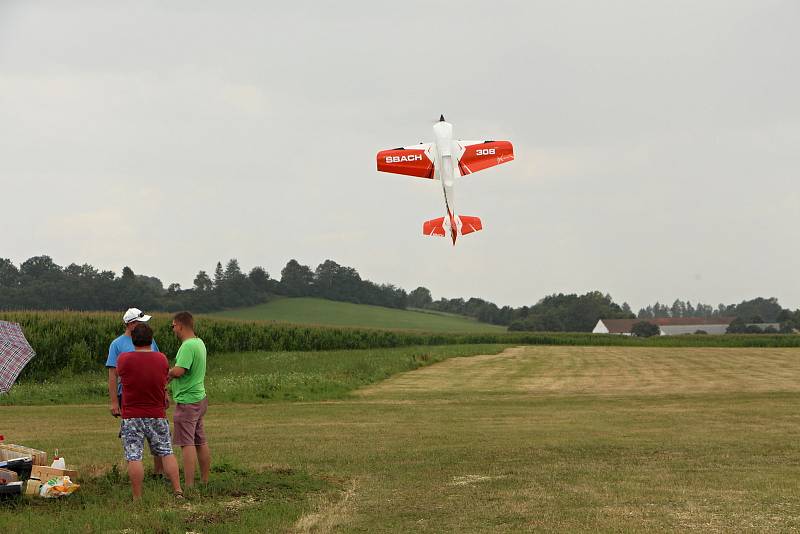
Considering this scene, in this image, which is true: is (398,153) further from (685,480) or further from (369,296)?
(369,296)

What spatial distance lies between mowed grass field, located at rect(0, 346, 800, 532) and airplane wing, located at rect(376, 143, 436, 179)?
14.5 ft

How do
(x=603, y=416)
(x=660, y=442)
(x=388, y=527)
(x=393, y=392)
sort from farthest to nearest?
(x=393, y=392)
(x=603, y=416)
(x=660, y=442)
(x=388, y=527)

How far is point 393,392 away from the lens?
28.6 m

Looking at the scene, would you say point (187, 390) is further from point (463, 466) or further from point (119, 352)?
point (463, 466)

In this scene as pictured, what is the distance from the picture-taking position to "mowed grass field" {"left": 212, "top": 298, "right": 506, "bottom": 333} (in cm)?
9081

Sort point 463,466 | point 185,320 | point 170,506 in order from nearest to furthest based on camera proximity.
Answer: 1. point 170,506
2. point 185,320
3. point 463,466

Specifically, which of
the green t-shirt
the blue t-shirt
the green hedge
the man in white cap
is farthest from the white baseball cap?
the green hedge

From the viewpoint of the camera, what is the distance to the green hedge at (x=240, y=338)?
3494 centimetres

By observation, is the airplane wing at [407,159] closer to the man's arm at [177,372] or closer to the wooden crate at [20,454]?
the man's arm at [177,372]

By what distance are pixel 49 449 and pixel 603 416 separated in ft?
38.8

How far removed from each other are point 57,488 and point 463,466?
523cm

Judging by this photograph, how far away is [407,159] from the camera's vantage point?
1377cm

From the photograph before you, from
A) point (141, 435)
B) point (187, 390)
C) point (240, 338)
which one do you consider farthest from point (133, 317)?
point (240, 338)

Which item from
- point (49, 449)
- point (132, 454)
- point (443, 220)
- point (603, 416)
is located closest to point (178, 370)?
point (132, 454)
